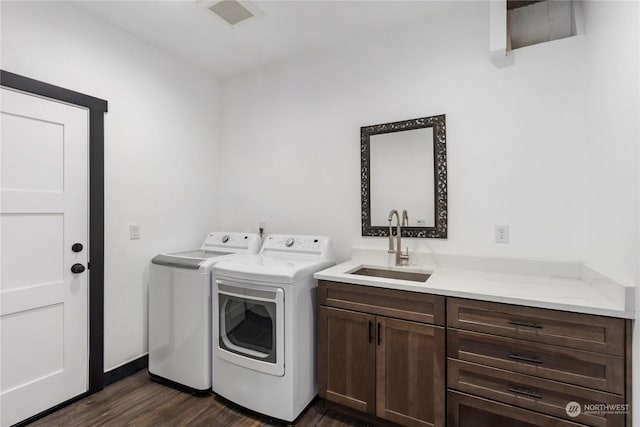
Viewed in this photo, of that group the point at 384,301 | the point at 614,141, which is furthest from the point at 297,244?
the point at 614,141

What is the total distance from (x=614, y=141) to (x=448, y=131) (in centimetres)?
89

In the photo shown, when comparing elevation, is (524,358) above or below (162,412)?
above

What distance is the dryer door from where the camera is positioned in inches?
72.4

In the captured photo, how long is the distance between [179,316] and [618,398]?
2423 millimetres

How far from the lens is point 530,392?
1.38 meters

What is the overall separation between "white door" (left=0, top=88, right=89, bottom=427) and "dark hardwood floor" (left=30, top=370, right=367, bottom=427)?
152mm

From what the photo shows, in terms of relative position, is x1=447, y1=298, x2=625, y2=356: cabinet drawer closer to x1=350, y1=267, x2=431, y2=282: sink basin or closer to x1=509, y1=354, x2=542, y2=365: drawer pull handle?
x1=509, y1=354, x2=542, y2=365: drawer pull handle

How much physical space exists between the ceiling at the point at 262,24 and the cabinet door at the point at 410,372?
2.07 metres

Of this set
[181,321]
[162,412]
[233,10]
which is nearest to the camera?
[162,412]

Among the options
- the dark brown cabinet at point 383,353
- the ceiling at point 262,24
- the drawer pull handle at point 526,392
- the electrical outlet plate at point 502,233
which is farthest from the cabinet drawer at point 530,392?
the ceiling at point 262,24

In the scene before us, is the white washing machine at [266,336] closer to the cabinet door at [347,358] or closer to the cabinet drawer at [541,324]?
the cabinet door at [347,358]

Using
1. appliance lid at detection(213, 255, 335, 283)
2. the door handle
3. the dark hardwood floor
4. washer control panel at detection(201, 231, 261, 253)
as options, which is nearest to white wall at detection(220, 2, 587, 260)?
washer control panel at detection(201, 231, 261, 253)

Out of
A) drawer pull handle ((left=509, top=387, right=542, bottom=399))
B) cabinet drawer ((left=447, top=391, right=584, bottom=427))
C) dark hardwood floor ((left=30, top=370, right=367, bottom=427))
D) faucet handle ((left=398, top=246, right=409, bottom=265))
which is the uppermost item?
faucet handle ((left=398, top=246, right=409, bottom=265))

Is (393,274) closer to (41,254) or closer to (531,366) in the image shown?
(531,366)
